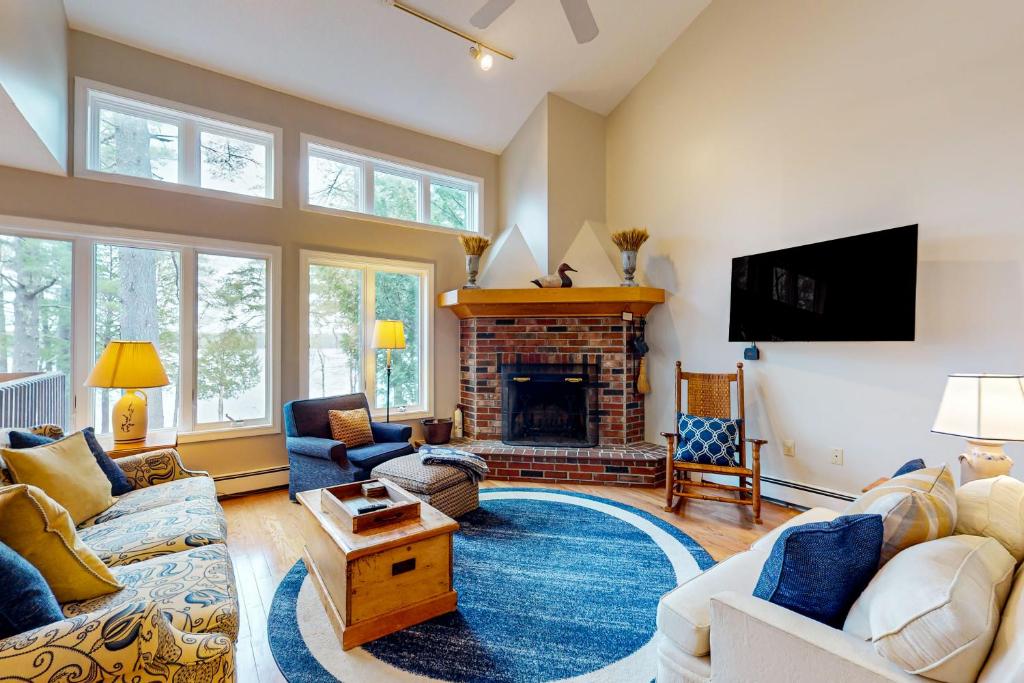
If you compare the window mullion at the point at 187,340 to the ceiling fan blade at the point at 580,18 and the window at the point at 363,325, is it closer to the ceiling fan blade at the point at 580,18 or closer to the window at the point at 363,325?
the window at the point at 363,325

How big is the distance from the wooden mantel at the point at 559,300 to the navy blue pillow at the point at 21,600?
351 cm

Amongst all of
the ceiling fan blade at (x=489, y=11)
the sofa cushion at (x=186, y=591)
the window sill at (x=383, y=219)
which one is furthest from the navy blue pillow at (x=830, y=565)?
the window sill at (x=383, y=219)

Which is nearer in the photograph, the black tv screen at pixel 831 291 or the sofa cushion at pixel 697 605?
the sofa cushion at pixel 697 605

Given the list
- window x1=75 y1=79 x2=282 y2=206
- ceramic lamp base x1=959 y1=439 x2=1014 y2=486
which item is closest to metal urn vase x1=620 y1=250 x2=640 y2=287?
ceramic lamp base x1=959 y1=439 x2=1014 y2=486

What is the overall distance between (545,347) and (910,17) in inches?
134

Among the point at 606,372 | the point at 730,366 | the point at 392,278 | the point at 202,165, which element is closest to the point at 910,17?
the point at 730,366

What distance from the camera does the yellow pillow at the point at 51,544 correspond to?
49.2 inches

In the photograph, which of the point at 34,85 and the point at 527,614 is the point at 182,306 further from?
the point at 527,614

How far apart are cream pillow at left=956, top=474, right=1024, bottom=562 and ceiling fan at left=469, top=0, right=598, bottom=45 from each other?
2572 millimetres

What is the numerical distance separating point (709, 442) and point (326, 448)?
277 centimetres

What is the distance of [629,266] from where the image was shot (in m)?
4.28

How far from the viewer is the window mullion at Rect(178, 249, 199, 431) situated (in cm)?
355

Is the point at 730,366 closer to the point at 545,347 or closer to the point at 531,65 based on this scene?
the point at 545,347

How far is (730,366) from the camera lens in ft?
12.7
